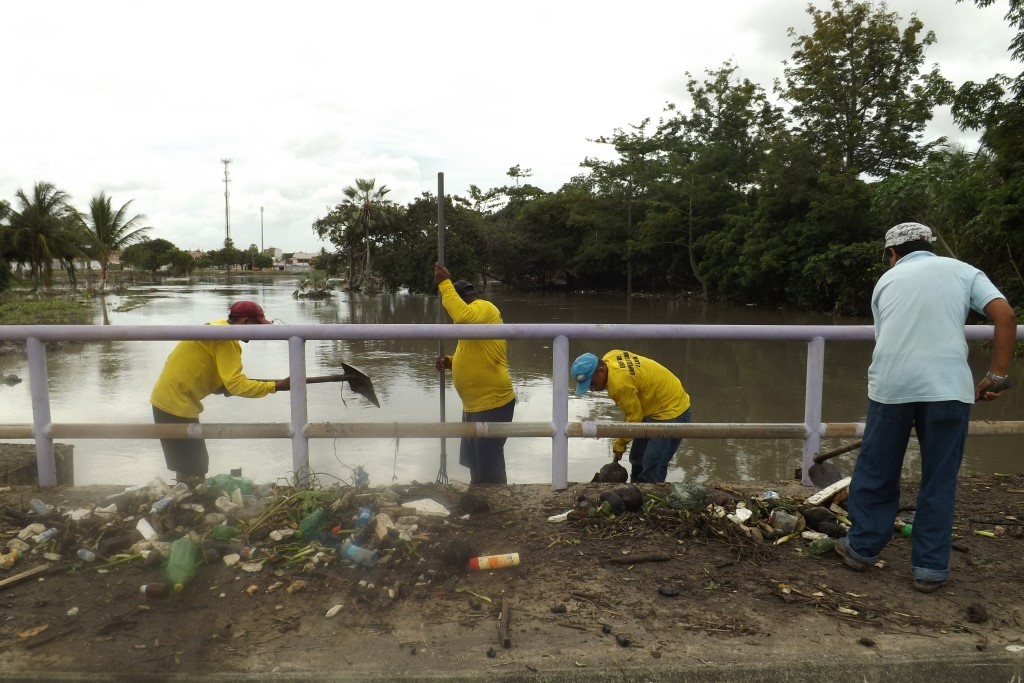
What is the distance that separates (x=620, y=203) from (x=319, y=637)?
44.3 metres

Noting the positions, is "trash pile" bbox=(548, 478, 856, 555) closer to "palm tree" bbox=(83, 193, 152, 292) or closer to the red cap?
the red cap

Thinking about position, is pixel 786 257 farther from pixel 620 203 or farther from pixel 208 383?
pixel 208 383

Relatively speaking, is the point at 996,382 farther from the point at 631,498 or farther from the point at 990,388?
the point at 631,498

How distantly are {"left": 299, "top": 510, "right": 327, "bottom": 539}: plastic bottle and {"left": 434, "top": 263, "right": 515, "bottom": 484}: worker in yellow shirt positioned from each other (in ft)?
6.27

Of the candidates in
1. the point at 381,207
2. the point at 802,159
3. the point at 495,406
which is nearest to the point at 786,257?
the point at 802,159

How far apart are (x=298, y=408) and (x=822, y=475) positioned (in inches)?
116

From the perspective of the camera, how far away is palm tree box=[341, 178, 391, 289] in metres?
47.0

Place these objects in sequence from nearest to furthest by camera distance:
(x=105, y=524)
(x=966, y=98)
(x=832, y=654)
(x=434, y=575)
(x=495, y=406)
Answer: (x=832, y=654)
(x=434, y=575)
(x=105, y=524)
(x=495, y=406)
(x=966, y=98)

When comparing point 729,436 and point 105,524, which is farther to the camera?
point 729,436

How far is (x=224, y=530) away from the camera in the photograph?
3.32 metres

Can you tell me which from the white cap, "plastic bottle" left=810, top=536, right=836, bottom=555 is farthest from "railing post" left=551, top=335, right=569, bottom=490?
the white cap

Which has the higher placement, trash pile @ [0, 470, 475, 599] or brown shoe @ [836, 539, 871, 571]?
trash pile @ [0, 470, 475, 599]

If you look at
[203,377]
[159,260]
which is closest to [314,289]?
[203,377]

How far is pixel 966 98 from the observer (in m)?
14.9
